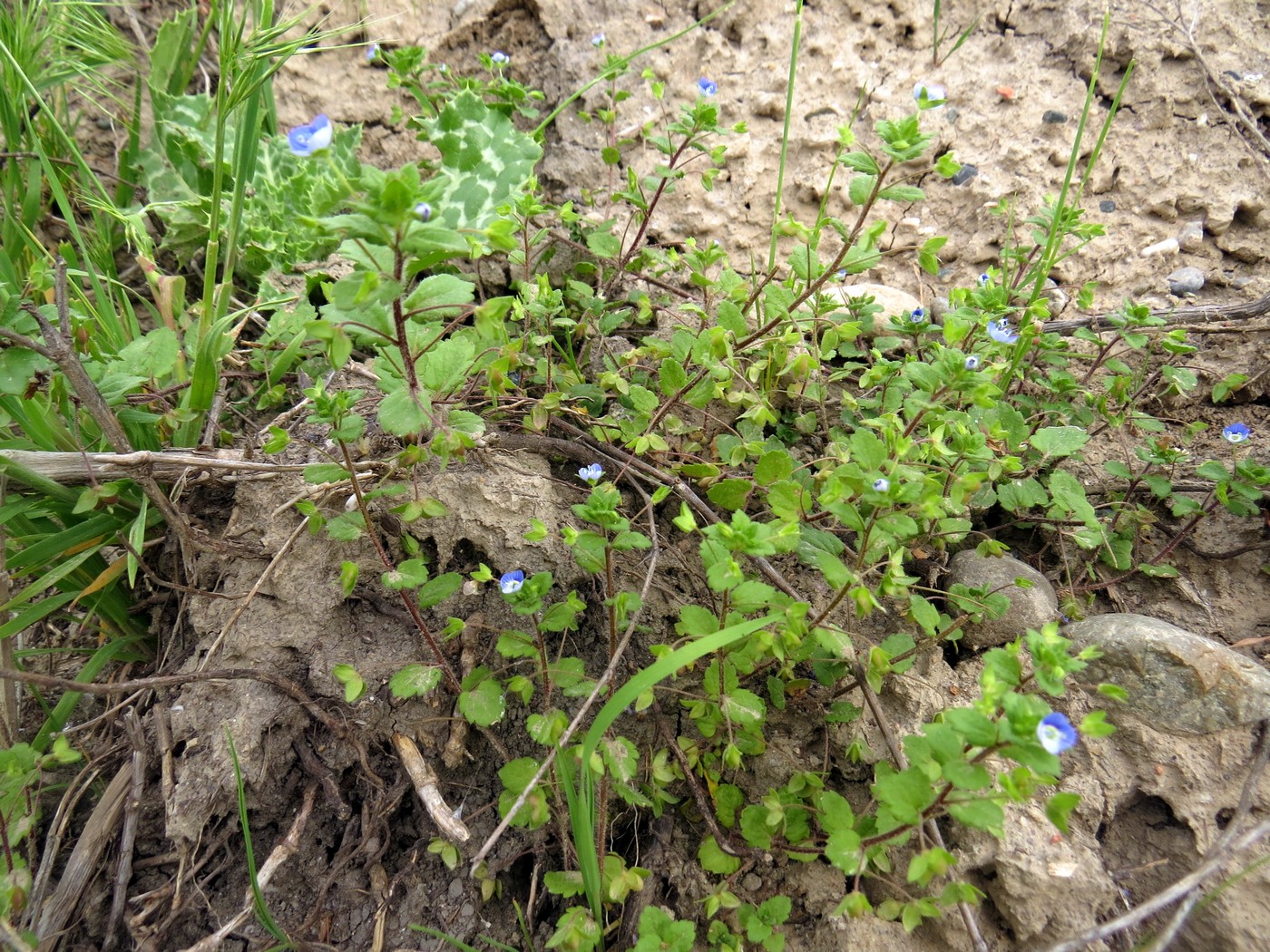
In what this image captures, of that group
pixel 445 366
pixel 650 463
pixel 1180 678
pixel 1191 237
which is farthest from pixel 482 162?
pixel 1191 237

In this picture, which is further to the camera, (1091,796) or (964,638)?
(964,638)

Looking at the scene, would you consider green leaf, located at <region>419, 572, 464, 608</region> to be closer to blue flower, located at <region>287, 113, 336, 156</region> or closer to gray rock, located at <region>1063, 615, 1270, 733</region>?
blue flower, located at <region>287, 113, 336, 156</region>

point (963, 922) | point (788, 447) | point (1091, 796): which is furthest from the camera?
point (788, 447)

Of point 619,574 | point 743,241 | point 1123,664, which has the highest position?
point 743,241

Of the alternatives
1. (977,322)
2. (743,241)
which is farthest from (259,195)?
(977,322)

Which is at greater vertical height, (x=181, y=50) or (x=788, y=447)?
(x=181, y=50)

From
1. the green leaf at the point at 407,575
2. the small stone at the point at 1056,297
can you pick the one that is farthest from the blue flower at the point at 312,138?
the small stone at the point at 1056,297

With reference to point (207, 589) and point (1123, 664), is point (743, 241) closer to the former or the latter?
point (1123, 664)

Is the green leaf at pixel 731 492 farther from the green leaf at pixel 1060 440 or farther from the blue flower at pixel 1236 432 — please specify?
the blue flower at pixel 1236 432
